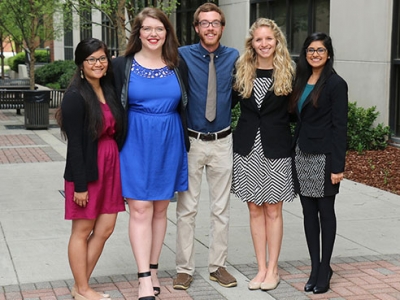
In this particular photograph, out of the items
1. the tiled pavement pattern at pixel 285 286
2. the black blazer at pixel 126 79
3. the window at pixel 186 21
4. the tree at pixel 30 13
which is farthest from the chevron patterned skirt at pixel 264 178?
the window at pixel 186 21

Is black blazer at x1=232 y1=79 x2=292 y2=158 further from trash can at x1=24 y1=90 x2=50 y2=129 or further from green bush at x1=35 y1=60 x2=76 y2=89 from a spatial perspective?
green bush at x1=35 y1=60 x2=76 y2=89

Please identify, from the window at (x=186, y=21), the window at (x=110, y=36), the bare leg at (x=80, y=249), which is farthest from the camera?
the window at (x=110, y=36)

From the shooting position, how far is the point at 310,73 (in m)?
5.77

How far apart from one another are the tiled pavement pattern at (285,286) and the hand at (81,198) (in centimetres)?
88

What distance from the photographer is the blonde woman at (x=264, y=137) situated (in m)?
5.69

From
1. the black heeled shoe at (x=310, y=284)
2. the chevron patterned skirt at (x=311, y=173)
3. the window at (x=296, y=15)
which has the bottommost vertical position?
the black heeled shoe at (x=310, y=284)

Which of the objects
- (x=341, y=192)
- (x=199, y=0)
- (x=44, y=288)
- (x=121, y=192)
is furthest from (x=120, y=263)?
(x=199, y=0)

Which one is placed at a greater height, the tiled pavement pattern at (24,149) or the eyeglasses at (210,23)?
the eyeglasses at (210,23)

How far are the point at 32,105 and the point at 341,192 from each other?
9800mm

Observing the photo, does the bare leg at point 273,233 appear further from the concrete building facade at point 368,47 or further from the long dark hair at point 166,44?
the concrete building facade at point 368,47

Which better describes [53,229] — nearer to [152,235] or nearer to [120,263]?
[120,263]

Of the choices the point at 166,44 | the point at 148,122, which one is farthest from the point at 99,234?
the point at 166,44

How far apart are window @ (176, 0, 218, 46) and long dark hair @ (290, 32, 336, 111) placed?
15.7 m

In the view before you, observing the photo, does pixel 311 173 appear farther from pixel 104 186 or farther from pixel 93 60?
pixel 93 60
